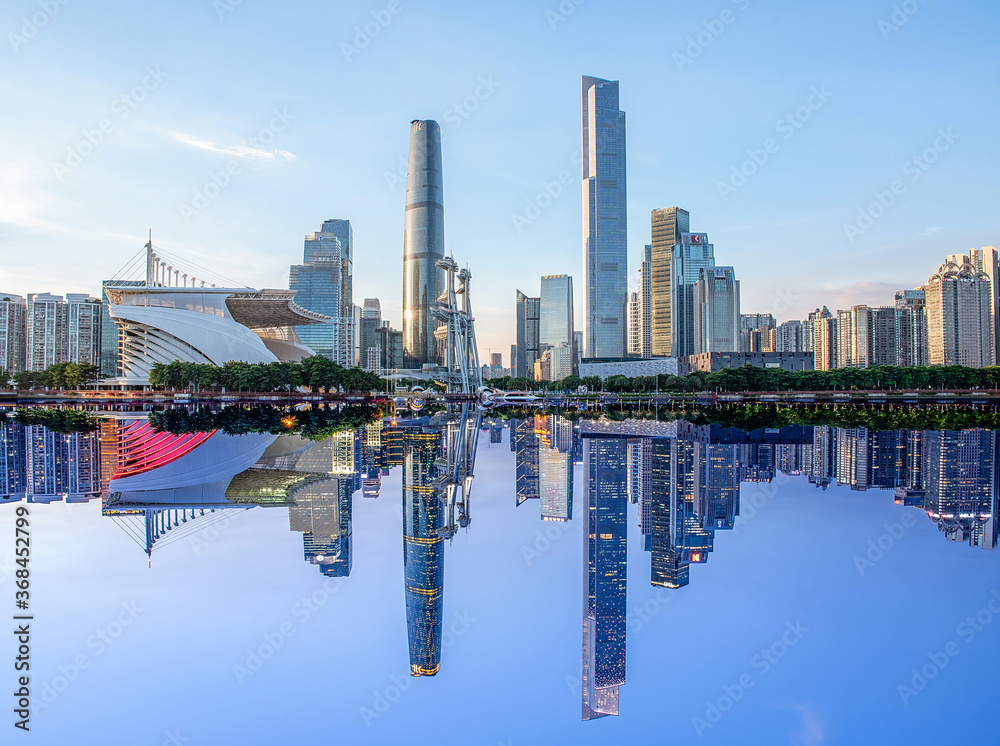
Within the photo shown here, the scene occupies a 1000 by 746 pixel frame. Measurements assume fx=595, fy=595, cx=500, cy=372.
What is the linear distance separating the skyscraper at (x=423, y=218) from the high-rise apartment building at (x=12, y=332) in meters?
69.5

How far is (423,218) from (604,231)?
39049 mm

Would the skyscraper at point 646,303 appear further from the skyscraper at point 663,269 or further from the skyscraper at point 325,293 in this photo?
the skyscraper at point 325,293

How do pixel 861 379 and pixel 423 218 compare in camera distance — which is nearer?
pixel 861 379

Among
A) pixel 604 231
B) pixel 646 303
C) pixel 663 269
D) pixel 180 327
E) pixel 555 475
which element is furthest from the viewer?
pixel 646 303

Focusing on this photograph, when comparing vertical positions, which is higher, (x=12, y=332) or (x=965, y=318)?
(x=965, y=318)

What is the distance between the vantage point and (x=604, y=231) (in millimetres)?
127438

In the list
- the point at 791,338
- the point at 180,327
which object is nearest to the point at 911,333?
the point at 791,338

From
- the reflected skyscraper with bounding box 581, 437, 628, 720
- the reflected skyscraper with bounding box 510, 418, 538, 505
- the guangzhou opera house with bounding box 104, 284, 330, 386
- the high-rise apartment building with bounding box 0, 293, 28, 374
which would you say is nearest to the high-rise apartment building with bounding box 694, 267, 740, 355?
the guangzhou opera house with bounding box 104, 284, 330, 386

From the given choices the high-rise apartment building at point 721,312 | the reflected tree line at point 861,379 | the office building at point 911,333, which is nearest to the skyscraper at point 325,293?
A: the high-rise apartment building at point 721,312

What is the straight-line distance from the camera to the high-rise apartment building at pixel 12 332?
265 feet

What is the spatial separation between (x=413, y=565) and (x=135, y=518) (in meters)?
5.88

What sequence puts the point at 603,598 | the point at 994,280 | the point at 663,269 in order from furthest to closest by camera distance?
the point at 663,269 → the point at 994,280 → the point at 603,598

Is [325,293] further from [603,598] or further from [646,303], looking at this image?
[603,598]

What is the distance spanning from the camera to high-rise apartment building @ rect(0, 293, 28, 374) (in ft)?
265
